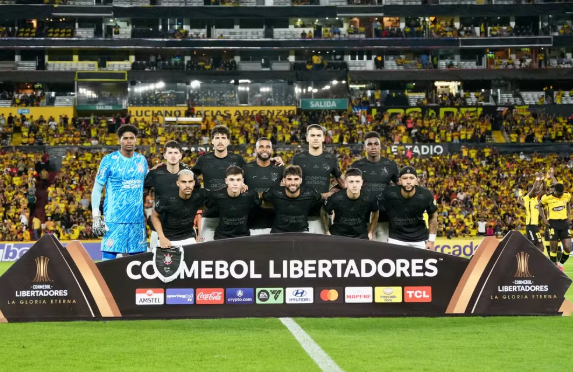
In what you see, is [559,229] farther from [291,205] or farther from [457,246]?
[291,205]

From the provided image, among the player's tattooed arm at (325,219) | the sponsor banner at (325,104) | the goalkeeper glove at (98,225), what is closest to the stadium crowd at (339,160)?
the sponsor banner at (325,104)

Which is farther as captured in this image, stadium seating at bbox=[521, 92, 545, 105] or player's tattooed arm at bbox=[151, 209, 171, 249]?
stadium seating at bbox=[521, 92, 545, 105]

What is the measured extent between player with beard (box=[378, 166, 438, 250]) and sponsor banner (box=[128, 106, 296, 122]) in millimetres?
39135

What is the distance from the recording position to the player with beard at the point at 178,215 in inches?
434

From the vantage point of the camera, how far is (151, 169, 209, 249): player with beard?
1102cm

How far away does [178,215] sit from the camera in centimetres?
1107

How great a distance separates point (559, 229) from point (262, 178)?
10.0m

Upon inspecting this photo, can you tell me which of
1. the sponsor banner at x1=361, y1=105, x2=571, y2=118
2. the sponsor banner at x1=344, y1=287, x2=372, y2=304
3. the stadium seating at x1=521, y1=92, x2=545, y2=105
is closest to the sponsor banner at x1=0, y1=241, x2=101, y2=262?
the sponsor banner at x1=344, y1=287, x2=372, y2=304

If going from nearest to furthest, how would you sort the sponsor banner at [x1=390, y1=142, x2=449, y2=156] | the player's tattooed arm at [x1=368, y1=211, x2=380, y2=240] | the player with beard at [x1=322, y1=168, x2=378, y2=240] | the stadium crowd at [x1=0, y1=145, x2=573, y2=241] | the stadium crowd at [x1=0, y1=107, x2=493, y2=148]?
the player with beard at [x1=322, y1=168, x2=378, y2=240]
the player's tattooed arm at [x1=368, y1=211, x2=380, y2=240]
the stadium crowd at [x1=0, y1=145, x2=573, y2=241]
the sponsor banner at [x1=390, y1=142, x2=449, y2=156]
the stadium crowd at [x1=0, y1=107, x2=493, y2=148]

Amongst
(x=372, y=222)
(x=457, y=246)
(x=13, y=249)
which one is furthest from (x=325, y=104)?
(x=372, y=222)

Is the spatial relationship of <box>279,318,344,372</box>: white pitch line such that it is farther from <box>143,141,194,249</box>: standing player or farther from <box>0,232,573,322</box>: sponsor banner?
<box>143,141,194,249</box>: standing player

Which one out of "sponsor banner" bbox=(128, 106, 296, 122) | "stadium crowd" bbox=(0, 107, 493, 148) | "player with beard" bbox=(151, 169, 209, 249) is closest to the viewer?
"player with beard" bbox=(151, 169, 209, 249)

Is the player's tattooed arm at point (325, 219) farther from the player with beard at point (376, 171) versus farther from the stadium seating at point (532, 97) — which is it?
the stadium seating at point (532, 97)

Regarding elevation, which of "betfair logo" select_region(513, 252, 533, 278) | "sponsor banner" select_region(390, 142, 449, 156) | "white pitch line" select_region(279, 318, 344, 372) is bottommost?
"white pitch line" select_region(279, 318, 344, 372)
